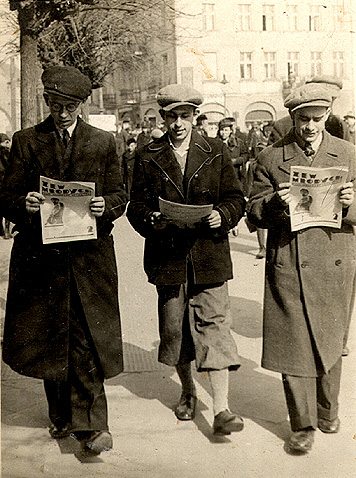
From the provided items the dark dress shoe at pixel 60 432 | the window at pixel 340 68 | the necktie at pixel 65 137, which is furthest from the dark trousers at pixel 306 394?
the window at pixel 340 68

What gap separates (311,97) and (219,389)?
5.15 feet

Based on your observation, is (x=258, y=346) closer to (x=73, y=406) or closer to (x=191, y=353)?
Answer: (x=191, y=353)

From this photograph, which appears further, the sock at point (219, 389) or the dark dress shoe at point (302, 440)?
the sock at point (219, 389)

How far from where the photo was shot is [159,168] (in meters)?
3.88

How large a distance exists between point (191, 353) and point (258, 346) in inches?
55.7

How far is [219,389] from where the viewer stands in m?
3.82

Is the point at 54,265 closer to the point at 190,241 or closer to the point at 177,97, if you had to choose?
the point at 190,241

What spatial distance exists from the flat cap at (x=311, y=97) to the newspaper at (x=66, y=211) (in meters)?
1.04

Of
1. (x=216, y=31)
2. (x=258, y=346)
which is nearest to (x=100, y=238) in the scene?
(x=258, y=346)

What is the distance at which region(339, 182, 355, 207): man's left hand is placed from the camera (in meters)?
3.36

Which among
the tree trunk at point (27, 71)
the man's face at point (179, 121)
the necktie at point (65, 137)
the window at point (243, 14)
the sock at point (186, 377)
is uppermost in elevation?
the window at point (243, 14)

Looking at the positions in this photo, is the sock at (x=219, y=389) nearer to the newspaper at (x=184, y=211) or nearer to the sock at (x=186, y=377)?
the sock at (x=186, y=377)

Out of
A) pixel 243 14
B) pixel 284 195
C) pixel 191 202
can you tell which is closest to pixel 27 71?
pixel 243 14

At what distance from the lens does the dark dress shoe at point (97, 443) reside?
3590 mm
